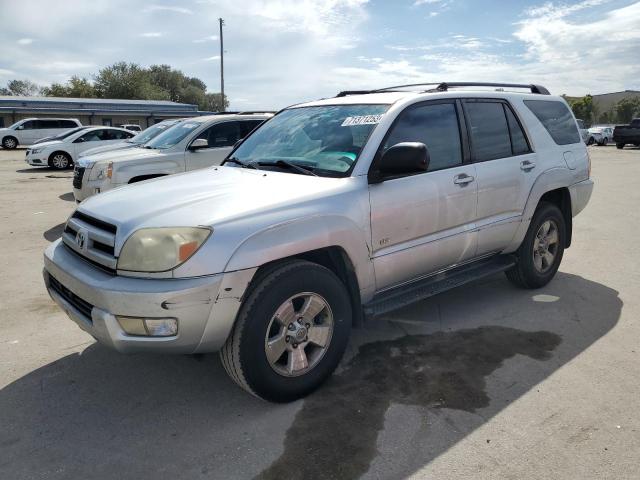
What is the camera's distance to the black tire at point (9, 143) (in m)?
30.1

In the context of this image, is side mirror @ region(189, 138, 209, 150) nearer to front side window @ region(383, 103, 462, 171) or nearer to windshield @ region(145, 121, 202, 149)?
windshield @ region(145, 121, 202, 149)

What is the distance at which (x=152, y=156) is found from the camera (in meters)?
8.03

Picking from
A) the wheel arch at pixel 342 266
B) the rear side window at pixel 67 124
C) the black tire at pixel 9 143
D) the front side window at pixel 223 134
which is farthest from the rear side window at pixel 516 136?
the black tire at pixel 9 143

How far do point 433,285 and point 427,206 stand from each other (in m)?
0.64

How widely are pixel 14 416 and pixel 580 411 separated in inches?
127

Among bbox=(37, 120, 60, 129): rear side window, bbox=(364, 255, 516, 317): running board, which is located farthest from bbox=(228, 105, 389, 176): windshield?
bbox=(37, 120, 60, 129): rear side window

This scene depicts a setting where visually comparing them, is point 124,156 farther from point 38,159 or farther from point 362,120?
point 38,159

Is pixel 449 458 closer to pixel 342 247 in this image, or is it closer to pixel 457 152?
pixel 342 247

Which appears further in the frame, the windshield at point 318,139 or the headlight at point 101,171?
the headlight at point 101,171

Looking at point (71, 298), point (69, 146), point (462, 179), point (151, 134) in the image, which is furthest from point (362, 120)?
point (69, 146)

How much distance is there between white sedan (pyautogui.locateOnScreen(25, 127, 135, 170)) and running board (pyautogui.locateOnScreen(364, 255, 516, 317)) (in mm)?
15939

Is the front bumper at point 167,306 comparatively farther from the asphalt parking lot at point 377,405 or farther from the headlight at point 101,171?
the headlight at point 101,171

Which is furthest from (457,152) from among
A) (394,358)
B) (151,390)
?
(151,390)

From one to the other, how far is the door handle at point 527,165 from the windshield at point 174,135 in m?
5.80
